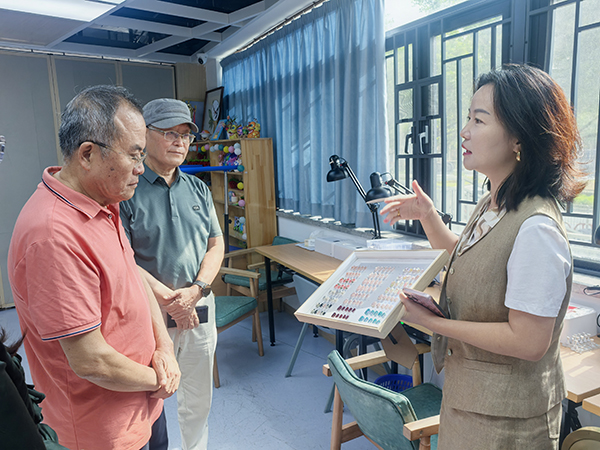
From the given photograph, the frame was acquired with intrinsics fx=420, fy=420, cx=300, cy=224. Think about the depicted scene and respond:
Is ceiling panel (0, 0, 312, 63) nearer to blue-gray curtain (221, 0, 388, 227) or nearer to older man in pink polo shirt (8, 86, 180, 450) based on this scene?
blue-gray curtain (221, 0, 388, 227)

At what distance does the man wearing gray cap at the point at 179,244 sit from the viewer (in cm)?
179

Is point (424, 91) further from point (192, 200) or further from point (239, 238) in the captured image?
point (239, 238)

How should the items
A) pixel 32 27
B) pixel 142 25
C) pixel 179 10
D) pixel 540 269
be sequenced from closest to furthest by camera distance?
pixel 540 269 → pixel 32 27 → pixel 179 10 → pixel 142 25

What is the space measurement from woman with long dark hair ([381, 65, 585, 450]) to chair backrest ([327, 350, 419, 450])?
271 mm

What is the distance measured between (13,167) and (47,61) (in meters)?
1.31

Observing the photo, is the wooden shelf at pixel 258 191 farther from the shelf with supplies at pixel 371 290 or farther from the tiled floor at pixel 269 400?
the shelf with supplies at pixel 371 290

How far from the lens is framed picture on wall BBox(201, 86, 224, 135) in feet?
17.7

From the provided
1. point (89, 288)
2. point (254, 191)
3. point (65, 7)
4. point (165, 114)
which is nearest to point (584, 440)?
point (89, 288)

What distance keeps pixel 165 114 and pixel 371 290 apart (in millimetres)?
1192

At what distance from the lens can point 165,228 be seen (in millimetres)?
1813

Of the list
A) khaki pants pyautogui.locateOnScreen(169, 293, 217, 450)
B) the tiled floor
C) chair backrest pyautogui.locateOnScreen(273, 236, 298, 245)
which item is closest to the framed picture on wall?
chair backrest pyautogui.locateOnScreen(273, 236, 298, 245)

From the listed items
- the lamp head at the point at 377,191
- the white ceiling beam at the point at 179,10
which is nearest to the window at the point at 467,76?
the lamp head at the point at 377,191

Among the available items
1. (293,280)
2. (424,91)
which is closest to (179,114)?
(424,91)

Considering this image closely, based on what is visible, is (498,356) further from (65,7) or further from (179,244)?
(65,7)
